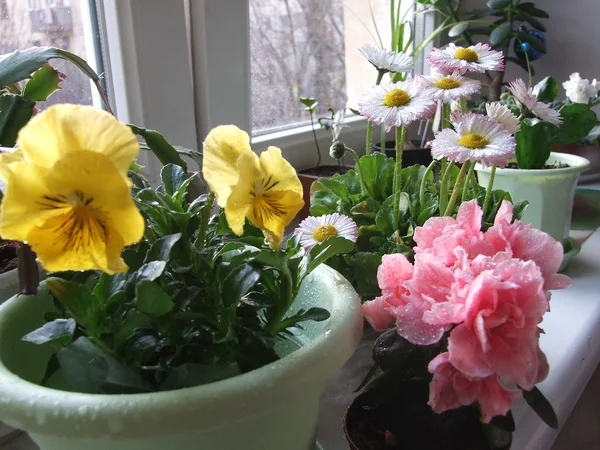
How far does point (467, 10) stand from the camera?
1345 millimetres

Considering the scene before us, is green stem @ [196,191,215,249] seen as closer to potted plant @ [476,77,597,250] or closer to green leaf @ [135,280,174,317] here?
green leaf @ [135,280,174,317]

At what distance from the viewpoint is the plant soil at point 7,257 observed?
47 centimetres

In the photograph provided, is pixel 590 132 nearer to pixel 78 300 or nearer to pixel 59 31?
pixel 59 31

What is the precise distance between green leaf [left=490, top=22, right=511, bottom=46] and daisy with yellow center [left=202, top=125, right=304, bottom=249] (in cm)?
100

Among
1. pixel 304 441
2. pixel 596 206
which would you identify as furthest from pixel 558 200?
pixel 304 441

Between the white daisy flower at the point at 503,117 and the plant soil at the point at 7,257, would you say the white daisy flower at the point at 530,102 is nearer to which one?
the white daisy flower at the point at 503,117

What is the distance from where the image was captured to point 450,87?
1.57 ft

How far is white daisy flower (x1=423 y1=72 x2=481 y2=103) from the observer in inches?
18.3

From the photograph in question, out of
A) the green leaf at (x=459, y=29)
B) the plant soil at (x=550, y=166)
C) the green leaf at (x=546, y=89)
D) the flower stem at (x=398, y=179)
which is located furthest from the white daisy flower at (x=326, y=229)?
the green leaf at (x=459, y=29)

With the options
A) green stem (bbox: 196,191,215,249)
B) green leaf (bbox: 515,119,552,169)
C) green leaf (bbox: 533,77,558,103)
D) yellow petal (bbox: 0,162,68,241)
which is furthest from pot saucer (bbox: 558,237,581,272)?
yellow petal (bbox: 0,162,68,241)

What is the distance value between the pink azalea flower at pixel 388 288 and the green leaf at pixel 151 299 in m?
0.15

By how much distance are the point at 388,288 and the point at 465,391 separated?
8 centimetres

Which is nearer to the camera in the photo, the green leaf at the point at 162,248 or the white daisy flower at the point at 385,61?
the green leaf at the point at 162,248

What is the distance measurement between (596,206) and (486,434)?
0.76 meters
